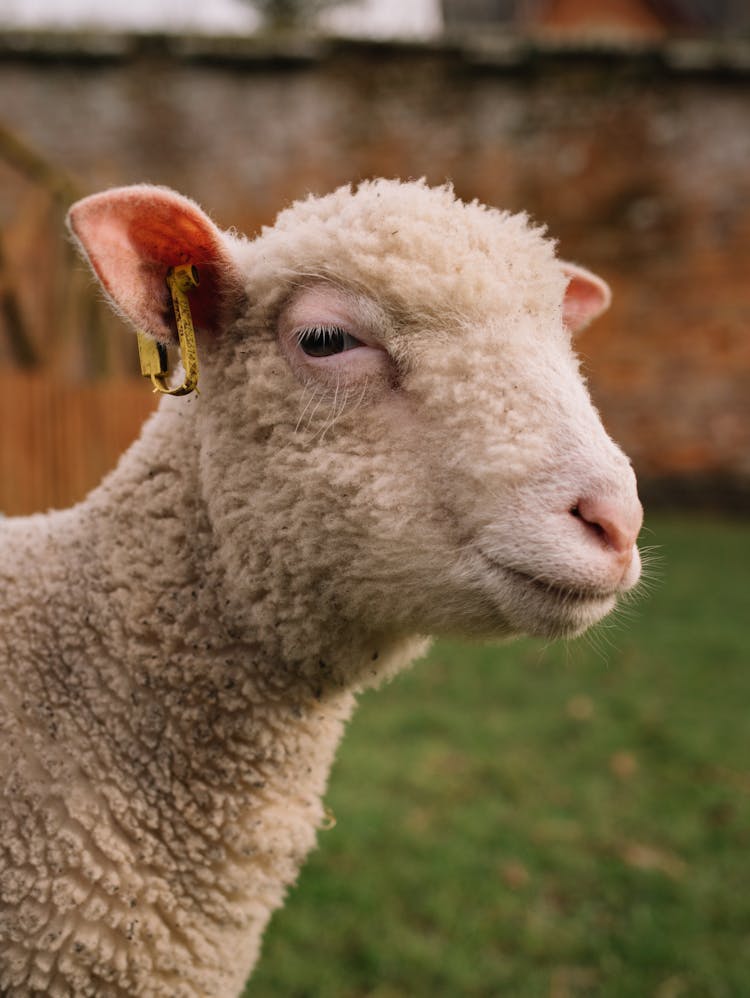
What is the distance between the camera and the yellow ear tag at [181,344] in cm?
139

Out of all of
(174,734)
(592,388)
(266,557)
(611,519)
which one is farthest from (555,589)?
(592,388)

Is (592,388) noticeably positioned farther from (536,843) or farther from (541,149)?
(536,843)

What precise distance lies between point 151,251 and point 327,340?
0.34 meters

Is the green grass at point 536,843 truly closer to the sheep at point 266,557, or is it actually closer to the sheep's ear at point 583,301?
the sheep at point 266,557

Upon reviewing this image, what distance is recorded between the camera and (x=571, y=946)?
272 centimetres

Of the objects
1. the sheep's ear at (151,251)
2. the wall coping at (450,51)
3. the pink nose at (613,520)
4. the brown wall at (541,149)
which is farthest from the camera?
the brown wall at (541,149)

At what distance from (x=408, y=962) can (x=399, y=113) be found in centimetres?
911

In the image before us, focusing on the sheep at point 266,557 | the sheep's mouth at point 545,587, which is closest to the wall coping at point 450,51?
the sheep at point 266,557

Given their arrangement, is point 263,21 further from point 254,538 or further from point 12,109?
point 254,538

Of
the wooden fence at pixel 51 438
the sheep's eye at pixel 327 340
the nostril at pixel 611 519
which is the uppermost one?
the wooden fence at pixel 51 438

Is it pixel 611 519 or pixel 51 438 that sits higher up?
pixel 51 438

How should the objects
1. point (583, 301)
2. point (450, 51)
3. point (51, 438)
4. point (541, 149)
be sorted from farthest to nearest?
point (541, 149)
point (450, 51)
point (51, 438)
point (583, 301)

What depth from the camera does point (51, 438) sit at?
425cm

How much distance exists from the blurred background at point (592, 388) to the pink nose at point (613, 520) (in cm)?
38
